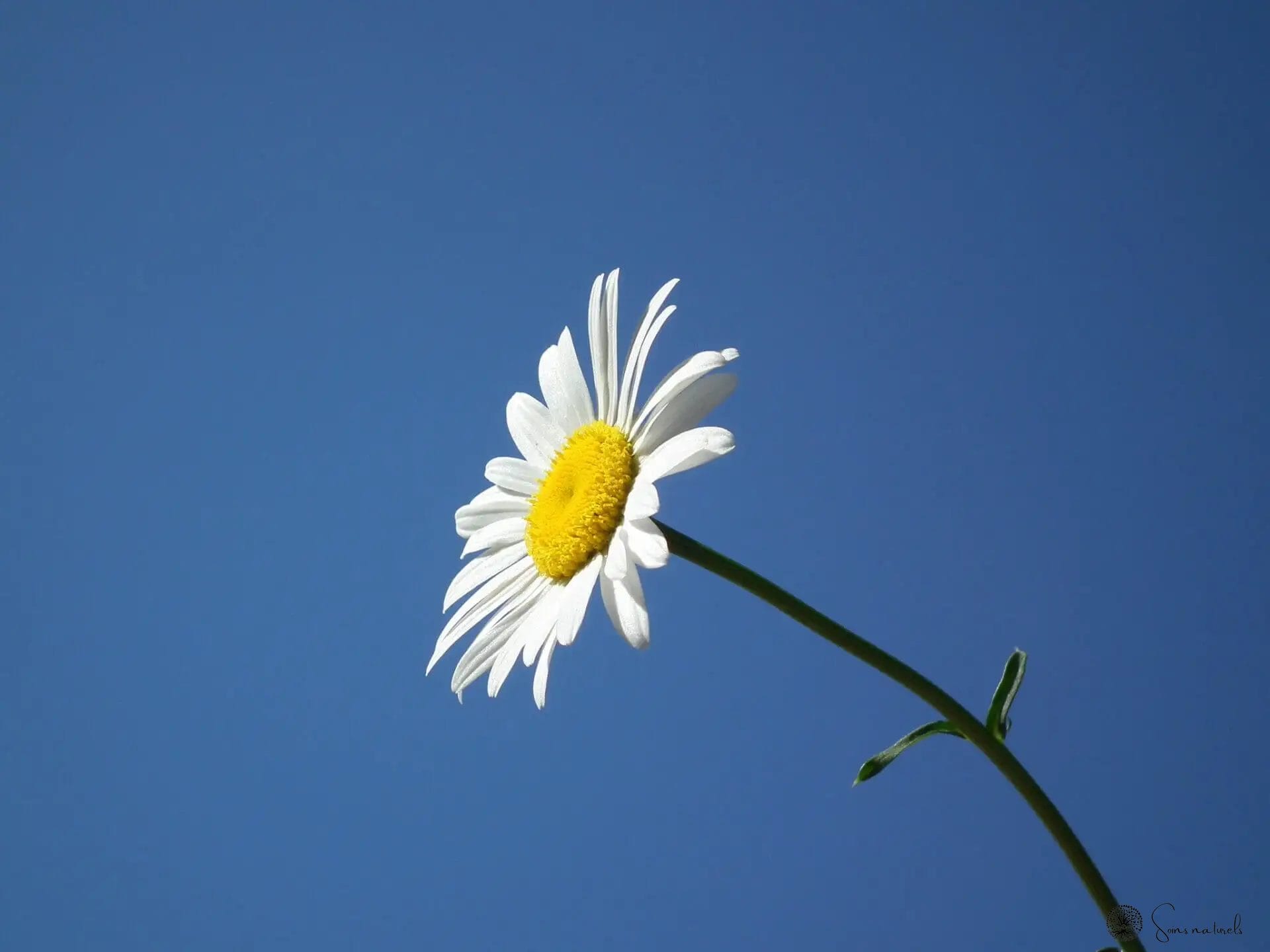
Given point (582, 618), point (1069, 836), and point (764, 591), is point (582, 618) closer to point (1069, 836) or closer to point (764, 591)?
point (764, 591)

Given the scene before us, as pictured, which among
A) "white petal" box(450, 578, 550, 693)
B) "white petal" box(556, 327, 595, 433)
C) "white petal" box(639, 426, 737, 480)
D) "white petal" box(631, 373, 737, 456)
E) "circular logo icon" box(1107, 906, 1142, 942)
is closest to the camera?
"circular logo icon" box(1107, 906, 1142, 942)

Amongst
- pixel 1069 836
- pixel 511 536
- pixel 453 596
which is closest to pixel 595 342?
pixel 511 536

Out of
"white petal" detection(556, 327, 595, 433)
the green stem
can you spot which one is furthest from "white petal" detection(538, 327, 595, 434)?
the green stem

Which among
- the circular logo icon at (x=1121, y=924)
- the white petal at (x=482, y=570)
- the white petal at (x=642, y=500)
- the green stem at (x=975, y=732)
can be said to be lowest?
the circular logo icon at (x=1121, y=924)

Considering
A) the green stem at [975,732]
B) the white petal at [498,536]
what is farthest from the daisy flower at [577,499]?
the green stem at [975,732]

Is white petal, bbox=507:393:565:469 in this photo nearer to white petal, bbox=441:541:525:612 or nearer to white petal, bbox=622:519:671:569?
white petal, bbox=441:541:525:612

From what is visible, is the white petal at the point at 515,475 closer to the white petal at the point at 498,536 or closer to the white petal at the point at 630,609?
the white petal at the point at 498,536
